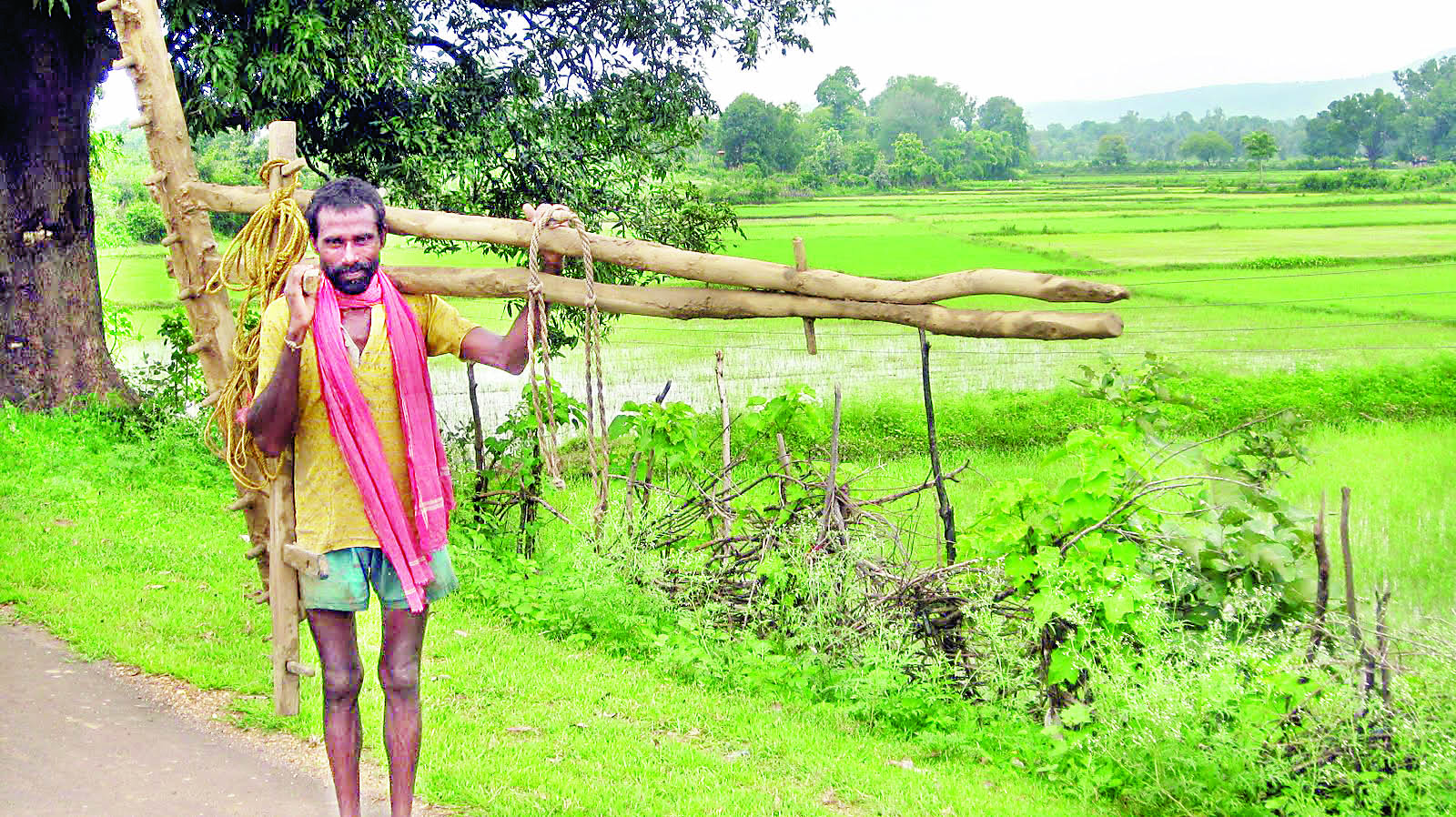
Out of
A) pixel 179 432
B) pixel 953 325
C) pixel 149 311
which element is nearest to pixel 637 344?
pixel 149 311

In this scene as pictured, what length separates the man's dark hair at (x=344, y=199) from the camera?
314 cm

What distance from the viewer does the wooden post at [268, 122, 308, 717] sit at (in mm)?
3975

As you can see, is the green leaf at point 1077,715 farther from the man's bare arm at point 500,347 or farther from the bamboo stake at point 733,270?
the man's bare arm at point 500,347

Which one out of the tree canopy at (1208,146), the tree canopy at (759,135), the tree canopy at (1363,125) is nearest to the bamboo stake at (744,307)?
the tree canopy at (759,135)

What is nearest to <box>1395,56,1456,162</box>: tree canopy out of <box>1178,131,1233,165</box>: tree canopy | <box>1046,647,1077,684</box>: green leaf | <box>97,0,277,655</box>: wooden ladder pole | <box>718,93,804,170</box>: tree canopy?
<box>1178,131,1233,165</box>: tree canopy

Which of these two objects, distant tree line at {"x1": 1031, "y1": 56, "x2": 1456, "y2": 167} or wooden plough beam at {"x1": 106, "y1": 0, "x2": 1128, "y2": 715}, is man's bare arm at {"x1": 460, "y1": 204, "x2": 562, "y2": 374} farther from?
distant tree line at {"x1": 1031, "y1": 56, "x2": 1456, "y2": 167}

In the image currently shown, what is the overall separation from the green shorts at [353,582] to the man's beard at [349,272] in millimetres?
703

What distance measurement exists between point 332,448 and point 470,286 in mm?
1189

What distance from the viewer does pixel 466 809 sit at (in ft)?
13.4

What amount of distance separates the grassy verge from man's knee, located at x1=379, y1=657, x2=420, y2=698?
0.86 metres

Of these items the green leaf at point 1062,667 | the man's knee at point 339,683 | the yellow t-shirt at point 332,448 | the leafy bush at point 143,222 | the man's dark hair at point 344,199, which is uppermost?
the leafy bush at point 143,222

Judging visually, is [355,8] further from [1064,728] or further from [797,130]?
[797,130]

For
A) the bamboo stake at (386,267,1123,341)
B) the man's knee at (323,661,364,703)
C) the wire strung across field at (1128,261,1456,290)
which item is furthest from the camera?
the wire strung across field at (1128,261,1456,290)

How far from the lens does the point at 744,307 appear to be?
Result: 4.04 metres
